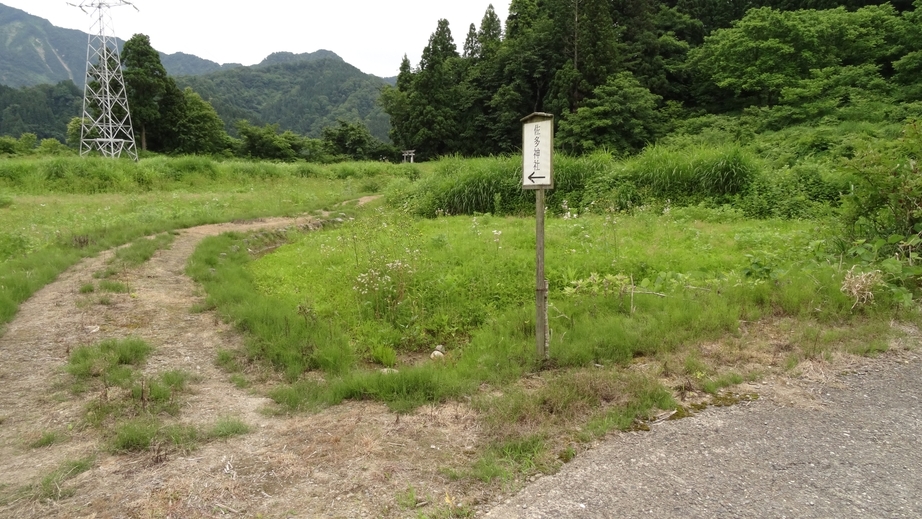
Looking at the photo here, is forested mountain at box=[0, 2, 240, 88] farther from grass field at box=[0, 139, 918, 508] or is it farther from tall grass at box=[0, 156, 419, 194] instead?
grass field at box=[0, 139, 918, 508]

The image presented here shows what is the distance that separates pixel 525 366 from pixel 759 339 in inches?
77.2

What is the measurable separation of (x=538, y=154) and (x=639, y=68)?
29914 mm

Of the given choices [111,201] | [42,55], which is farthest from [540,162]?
[42,55]

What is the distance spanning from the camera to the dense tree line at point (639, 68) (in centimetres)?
2180

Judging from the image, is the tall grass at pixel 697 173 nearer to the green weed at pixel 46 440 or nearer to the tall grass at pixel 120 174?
the green weed at pixel 46 440

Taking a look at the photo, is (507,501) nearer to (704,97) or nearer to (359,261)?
(359,261)

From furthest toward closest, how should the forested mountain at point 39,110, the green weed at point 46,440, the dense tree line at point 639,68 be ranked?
the forested mountain at point 39,110 → the dense tree line at point 639,68 → the green weed at point 46,440

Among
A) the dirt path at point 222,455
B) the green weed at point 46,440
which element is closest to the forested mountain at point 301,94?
the dirt path at point 222,455

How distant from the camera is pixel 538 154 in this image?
353 centimetres

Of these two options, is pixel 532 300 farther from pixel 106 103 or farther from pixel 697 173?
pixel 106 103

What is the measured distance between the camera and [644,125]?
2506cm

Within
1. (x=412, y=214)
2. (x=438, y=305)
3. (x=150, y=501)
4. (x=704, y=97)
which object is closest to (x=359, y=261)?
(x=438, y=305)

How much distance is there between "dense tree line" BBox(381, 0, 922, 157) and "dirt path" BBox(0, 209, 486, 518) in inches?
870

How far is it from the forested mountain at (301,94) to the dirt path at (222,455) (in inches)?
2213
